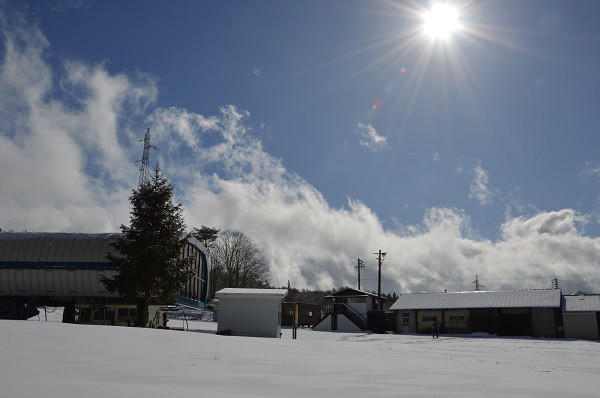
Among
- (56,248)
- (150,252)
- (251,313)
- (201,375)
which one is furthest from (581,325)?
(201,375)

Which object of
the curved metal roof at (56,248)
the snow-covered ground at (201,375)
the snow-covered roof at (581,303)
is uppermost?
the curved metal roof at (56,248)

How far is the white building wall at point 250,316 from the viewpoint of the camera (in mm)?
29625

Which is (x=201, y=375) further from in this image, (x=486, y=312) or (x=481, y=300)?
(x=481, y=300)

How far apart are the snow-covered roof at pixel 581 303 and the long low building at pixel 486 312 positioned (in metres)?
1.14

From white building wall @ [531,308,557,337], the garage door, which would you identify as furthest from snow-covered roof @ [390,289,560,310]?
the garage door

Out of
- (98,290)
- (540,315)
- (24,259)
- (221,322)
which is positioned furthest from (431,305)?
(24,259)

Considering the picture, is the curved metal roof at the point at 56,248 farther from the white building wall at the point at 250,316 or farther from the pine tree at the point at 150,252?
the white building wall at the point at 250,316

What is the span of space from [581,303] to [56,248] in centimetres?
4766

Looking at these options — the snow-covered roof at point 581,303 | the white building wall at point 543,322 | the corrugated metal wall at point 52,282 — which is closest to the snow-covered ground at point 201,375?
the corrugated metal wall at point 52,282

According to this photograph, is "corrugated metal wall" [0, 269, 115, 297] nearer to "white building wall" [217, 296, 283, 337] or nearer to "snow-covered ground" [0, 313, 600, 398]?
"white building wall" [217, 296, 283, 337]

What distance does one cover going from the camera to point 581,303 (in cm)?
4891

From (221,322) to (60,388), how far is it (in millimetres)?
24059

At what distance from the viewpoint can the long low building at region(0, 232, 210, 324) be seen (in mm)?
33281

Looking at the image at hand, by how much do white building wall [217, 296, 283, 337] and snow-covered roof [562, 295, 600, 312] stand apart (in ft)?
109
